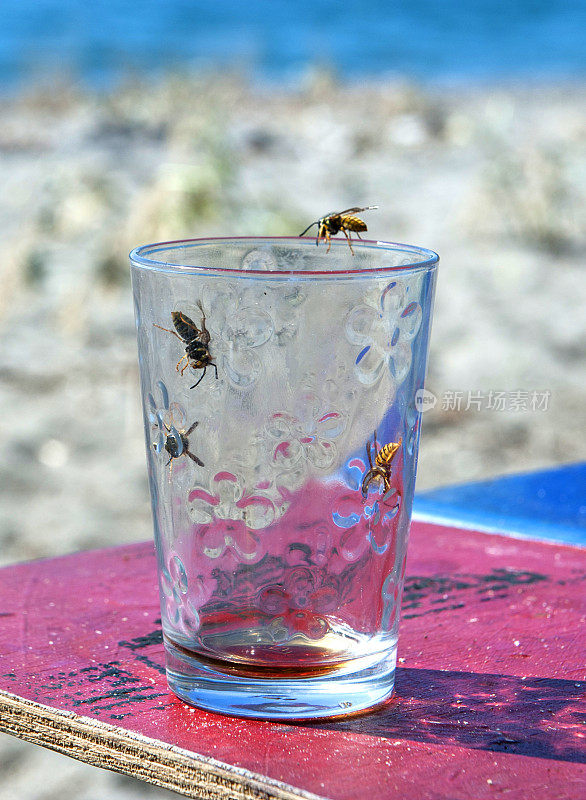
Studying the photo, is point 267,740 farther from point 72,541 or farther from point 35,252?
point 35,252

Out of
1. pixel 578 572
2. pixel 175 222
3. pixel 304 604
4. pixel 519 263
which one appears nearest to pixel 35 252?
pixel 175 222

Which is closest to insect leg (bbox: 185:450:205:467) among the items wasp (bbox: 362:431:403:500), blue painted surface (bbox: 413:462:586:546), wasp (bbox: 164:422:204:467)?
wasp (bbox: 164:422:204:467)

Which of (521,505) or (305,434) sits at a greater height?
(305,434)

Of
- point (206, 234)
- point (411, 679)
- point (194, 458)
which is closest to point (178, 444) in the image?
point (194, 458)

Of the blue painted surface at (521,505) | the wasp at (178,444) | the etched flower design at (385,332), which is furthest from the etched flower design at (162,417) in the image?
the blue painted surface at (521,505)

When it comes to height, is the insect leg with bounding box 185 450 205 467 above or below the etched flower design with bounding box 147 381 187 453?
below

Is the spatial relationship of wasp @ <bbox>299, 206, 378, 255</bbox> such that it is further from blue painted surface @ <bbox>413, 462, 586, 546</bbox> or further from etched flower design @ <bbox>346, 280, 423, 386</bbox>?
blue painted surface @ <bbox>413, 462, 586, 546</bbox>

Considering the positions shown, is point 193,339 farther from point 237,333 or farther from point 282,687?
point 282,687
